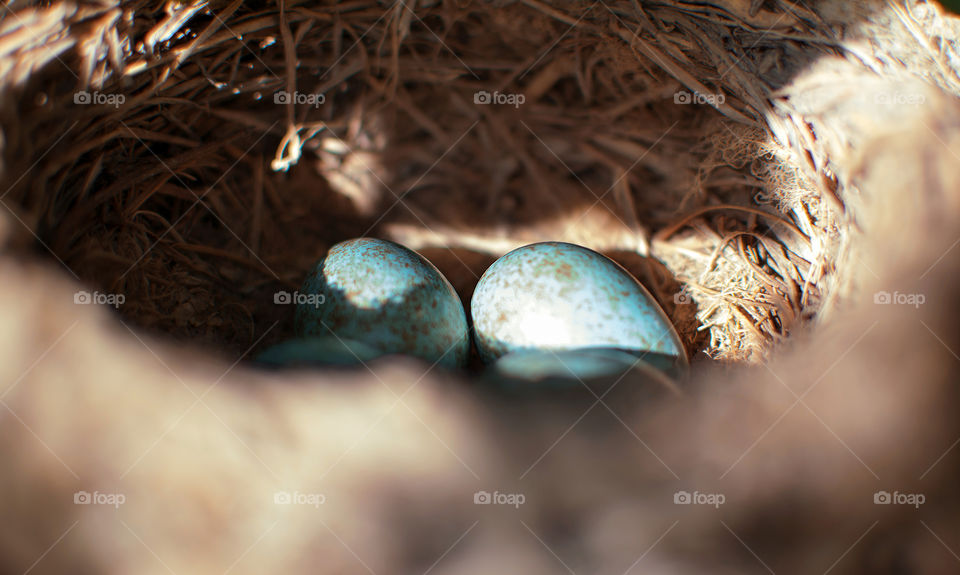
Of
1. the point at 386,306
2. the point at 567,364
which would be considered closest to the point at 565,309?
the point at 567,364

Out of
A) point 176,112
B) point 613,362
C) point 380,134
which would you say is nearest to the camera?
point 613,362

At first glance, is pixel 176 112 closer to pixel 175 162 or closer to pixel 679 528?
pixel 175 162

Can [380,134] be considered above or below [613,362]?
above

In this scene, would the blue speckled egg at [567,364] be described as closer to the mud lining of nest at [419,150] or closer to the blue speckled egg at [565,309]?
the blue speckled egg at [565,309]

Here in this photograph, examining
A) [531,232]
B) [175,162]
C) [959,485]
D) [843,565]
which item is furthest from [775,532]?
[175,162]

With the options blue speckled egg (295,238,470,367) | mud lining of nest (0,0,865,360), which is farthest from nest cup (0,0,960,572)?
blue speckled egg (295,238,470,367)

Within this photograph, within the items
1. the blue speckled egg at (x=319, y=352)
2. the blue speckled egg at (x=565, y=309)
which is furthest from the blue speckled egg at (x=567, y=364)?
the blue speckled egg at (x=319, y=352)

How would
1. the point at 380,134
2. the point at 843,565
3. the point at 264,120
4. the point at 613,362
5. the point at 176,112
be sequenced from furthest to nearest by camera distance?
the point at 380,134 < the point at 264,120 < the point at 176,112 < the point at 613,362 < the point at 843,565

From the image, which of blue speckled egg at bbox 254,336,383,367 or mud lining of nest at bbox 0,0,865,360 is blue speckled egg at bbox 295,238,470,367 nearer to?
blue speckled egg at bbox 254,336,383,367
